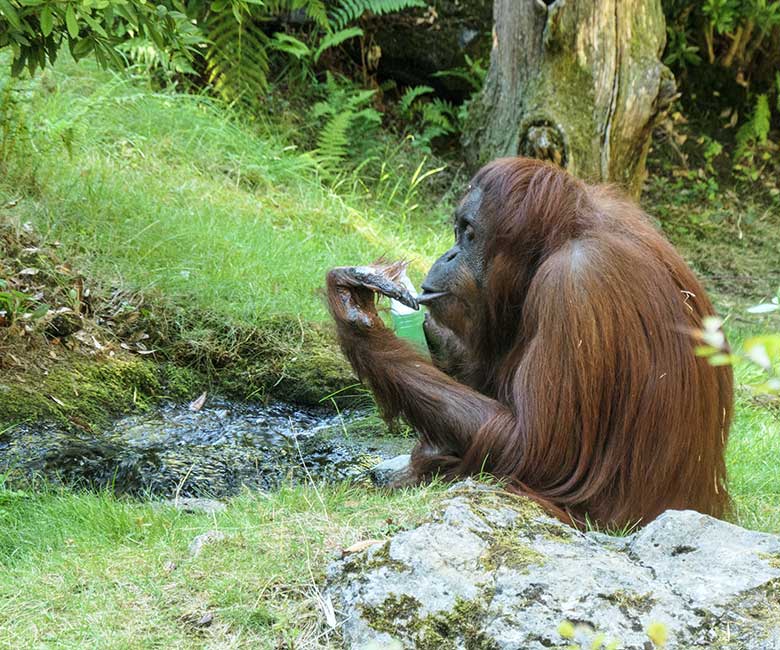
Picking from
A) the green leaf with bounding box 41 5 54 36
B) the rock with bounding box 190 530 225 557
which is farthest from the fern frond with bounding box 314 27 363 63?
the rock with bounding box 190 530 225 557

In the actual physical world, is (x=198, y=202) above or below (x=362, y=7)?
below

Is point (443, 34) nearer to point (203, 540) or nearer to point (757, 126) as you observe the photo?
point (757, 126)

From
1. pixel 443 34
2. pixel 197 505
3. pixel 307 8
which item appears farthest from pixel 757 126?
pixel 197 505

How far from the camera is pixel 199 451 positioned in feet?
13.6

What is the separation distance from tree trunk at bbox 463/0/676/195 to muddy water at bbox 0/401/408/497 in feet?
6.81

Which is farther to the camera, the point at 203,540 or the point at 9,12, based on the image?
the point at 9,12

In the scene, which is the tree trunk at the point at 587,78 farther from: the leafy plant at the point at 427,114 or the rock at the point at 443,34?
the rock at the point at 443,34

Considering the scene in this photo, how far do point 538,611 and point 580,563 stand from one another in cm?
20

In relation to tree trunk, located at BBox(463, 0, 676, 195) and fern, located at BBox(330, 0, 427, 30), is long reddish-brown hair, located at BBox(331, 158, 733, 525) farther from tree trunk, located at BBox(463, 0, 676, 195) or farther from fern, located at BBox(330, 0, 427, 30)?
fern, located at BBox(330, 0, 427, 30)

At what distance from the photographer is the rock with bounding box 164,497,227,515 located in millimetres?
3365

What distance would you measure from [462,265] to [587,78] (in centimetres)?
263

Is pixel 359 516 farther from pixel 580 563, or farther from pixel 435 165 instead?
pixel 435 165

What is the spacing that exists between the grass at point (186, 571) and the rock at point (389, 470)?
0.37 m

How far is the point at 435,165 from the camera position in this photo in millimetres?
7863
